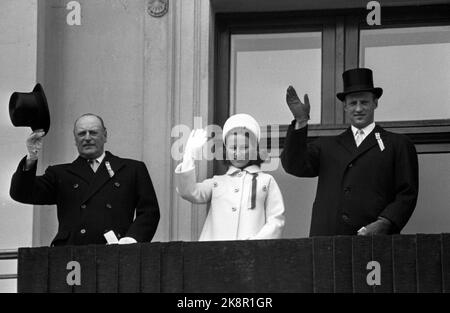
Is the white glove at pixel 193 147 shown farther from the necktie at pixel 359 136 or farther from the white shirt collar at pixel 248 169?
the necktie at pixel 359 136

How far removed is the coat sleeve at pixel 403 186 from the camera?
15602 millimetres

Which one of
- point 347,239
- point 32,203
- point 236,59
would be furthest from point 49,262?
point 236,59

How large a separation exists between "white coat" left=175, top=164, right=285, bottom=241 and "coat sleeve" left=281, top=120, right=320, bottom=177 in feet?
0.90

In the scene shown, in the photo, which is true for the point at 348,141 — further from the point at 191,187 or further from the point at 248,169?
the point at 191,187

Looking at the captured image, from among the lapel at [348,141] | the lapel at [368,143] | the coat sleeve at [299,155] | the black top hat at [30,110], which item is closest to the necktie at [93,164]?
the black top hat at [30,110]

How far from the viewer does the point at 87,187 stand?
16.3m

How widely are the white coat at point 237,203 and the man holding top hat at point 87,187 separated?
350 millimetres

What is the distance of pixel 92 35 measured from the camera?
1816cm

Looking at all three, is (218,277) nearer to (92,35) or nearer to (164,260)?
(164,260)

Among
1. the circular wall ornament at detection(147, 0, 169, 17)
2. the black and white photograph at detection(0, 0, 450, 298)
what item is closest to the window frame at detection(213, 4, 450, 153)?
the black and white photograph at detection(0, 0, 450, 298)

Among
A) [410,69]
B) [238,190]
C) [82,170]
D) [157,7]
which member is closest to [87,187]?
[82,170]

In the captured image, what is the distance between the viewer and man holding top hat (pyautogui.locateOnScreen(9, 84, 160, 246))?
1602cm

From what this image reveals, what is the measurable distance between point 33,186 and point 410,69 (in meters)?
3.68

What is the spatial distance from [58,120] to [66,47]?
24.4 inches
